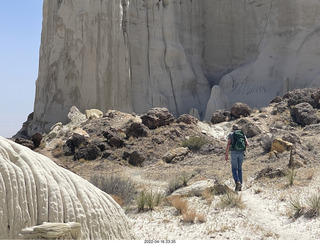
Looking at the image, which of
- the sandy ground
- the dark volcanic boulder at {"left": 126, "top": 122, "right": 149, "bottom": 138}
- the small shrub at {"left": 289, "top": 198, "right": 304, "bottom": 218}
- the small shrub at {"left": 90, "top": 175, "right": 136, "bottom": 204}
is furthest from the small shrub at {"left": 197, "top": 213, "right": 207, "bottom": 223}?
the dark volcanic boulder at {"left": 126, "top": 122, "right": 149, "bottom": 138}

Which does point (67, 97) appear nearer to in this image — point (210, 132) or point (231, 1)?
point (210, 132)

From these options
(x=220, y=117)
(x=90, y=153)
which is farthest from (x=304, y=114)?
(x=90, y=153)

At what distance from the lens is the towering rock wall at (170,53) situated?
87.0 ft

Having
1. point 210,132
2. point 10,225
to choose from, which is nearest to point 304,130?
point 210,132

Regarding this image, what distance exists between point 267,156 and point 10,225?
10.1 meters

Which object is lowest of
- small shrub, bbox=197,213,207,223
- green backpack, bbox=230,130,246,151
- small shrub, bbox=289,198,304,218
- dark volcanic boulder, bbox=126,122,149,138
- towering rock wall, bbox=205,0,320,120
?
small shrub, bbox=197,213,207,223

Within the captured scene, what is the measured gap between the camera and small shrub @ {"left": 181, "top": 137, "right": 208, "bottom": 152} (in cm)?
1748

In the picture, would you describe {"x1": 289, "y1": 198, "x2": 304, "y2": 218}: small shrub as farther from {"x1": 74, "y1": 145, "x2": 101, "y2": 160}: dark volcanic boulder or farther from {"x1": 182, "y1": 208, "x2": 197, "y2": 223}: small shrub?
{"x1": 74, "y1": 145, "x2": 101, "y2": 160}: dark volcanic boulder

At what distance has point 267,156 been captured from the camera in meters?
13.8

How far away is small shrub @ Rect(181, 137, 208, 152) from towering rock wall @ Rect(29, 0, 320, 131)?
966cm

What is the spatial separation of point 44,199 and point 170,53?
2605cm

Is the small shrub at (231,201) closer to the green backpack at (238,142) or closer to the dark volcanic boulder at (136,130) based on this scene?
the green backpack at (238,142)

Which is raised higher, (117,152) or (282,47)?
(282,47)

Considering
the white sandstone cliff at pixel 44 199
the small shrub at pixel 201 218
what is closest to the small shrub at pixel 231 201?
the small shrub at pixel 201 218
